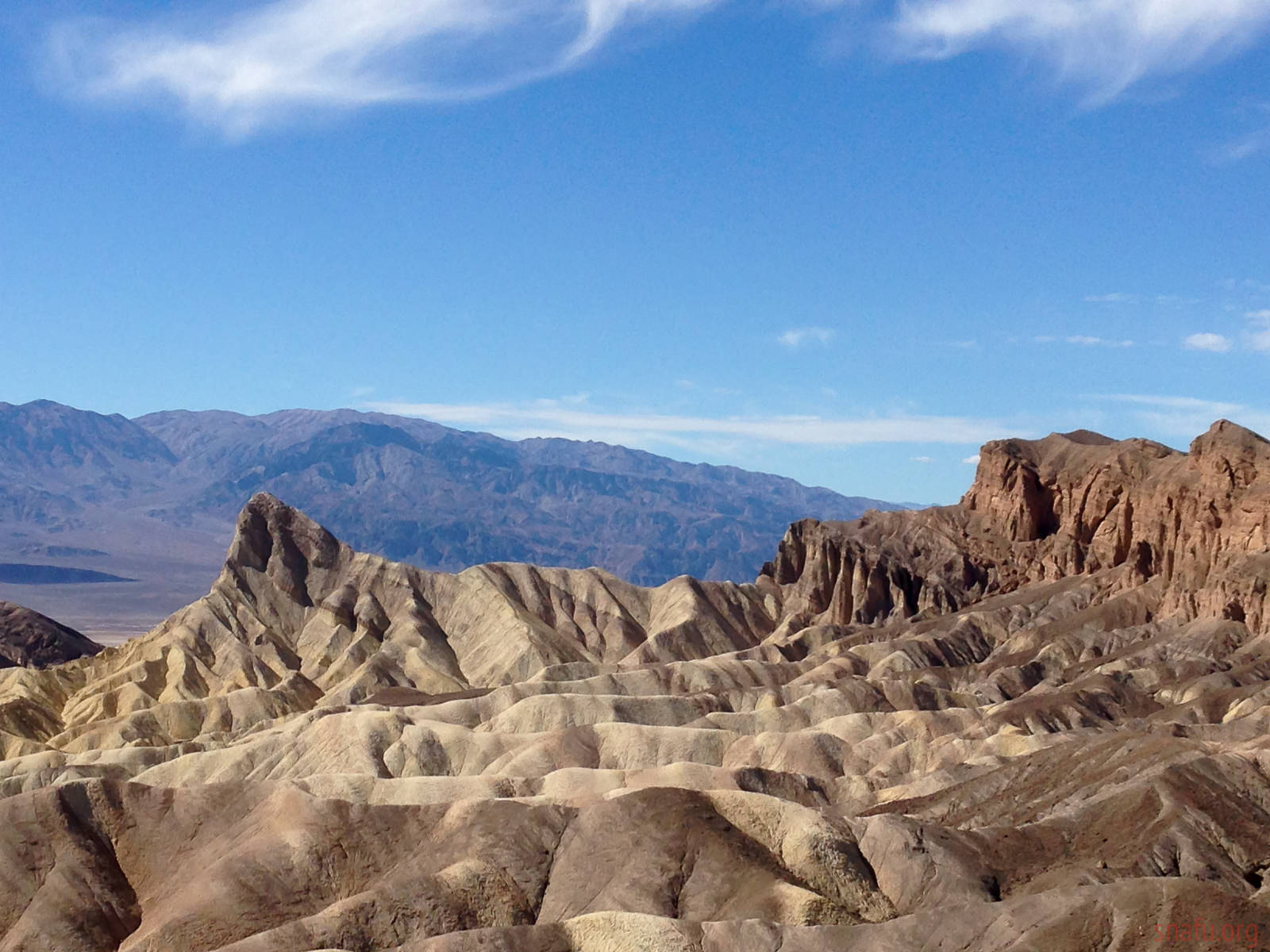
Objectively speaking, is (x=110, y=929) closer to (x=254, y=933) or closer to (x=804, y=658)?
(x=254, y=933)

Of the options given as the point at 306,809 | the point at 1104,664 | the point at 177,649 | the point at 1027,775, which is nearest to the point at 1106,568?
the point at 1104,664

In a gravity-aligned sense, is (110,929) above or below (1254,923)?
below

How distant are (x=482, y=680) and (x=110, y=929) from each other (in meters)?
107

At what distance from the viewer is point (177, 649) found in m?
196

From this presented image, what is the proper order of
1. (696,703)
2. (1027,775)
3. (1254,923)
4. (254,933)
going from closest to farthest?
(1254,923), (254,933), (1027,775), (696,703)

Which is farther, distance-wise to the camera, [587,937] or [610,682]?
[610,682]

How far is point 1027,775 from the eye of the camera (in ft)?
386

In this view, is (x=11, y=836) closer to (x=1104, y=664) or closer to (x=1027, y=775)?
(x=1027, y=775)

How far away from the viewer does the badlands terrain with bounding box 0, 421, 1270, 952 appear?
84.1 meters

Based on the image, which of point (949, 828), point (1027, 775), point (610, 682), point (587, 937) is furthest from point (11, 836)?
point (610, 682)

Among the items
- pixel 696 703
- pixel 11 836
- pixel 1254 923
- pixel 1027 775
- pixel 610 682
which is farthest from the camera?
pixel 610 682

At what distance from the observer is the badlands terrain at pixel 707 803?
84.1 m

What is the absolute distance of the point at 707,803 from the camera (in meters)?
97.6

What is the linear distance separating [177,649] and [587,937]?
12585 cm
